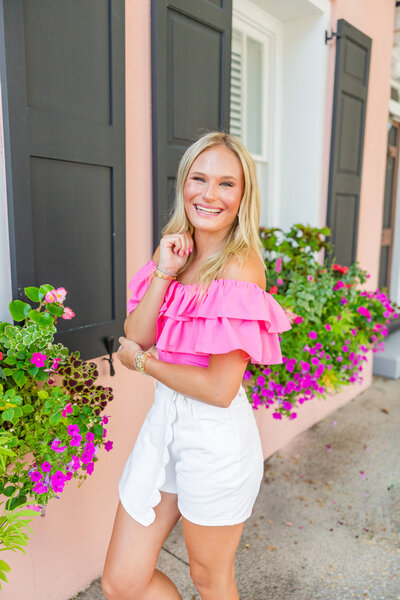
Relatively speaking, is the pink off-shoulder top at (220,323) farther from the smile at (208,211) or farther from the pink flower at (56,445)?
the pink flower at (56,445)

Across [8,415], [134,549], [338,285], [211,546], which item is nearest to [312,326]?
[338,285]

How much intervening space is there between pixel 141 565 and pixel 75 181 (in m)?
1.48

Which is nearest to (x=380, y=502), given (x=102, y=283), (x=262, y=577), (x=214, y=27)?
(x=262, y=577)

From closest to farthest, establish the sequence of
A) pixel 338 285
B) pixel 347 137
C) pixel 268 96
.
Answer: pixel 338 285, pixel 268 96, pixel 347 137

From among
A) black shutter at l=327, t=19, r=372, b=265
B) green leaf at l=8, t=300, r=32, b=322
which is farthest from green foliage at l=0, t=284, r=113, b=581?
black shutter at l=327, t=19, r=372, b=265

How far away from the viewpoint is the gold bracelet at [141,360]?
163 centimetres

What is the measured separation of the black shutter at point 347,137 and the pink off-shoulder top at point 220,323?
249 centimetres

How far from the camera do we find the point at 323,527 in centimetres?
283

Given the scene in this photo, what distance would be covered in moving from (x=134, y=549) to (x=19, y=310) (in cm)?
92

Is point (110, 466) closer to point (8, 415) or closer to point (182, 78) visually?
point (8, 415)

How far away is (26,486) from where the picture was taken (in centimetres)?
165

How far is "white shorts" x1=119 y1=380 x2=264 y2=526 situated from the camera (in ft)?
5.00

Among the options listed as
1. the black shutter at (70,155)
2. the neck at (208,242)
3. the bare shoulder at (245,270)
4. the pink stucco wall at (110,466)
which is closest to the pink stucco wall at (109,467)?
the pink stucco wall at (110,466)

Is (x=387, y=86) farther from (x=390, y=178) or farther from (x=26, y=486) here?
(x=26, y=486)
